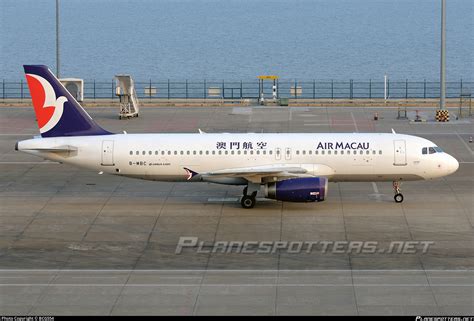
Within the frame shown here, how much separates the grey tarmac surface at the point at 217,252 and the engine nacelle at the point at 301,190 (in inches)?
34.8

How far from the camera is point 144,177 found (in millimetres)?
51125

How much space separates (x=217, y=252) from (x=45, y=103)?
14.9 m

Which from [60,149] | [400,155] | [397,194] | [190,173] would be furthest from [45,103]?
[397,194]

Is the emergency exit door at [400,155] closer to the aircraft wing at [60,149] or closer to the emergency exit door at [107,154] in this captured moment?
the emergency exit door at [107,154]

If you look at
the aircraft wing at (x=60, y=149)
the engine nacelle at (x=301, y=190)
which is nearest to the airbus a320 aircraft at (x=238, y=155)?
the aircraft wing at (x=60, y=149)

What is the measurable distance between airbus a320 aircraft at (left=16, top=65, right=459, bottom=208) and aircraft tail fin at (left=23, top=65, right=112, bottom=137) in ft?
0.17

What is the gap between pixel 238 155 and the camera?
166 ft

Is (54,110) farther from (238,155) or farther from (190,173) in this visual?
(238,155)

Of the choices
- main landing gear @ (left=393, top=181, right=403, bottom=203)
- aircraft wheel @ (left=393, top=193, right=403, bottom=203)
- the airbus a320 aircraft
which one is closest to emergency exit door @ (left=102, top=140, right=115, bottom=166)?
the airbus a320 aircraft

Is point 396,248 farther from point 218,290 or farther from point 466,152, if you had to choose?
point 466,152

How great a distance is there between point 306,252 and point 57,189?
62.2 ft

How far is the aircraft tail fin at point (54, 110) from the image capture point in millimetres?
51375

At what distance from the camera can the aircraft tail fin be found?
51375 mm

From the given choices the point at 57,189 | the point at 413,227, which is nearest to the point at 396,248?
the point at 413,227
